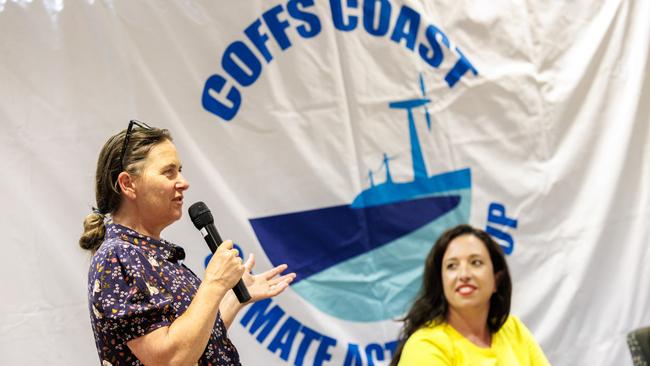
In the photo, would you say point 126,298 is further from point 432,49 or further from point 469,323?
point 432,49

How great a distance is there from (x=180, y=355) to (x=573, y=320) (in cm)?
213

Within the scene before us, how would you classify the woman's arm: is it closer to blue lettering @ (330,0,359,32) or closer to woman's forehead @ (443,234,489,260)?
woman's forehead @ (443,234,489,260)

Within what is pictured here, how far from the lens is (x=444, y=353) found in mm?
2484

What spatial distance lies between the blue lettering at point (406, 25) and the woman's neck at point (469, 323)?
1043mm

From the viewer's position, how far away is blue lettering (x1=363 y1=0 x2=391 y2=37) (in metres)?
3.10

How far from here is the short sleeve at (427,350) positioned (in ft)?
8.04

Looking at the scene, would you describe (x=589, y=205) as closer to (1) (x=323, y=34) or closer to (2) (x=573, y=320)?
(2) (x=573, y=320)

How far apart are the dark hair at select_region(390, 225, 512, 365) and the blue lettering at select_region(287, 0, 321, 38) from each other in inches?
33.6

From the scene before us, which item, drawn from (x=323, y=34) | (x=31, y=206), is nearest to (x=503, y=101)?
(x=323, y=34)

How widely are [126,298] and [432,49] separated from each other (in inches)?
72.5

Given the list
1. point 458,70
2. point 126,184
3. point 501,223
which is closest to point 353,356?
point 501,223

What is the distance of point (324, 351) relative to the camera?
9.91 feet

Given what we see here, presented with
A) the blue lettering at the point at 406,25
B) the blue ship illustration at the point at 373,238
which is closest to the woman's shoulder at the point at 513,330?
the blue ship illustration at the point at 373,238

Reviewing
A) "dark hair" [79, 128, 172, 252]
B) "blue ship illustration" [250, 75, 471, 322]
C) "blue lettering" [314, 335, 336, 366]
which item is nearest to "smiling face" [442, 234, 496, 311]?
"blue ship illustration" [250, 75, 471, 322]
